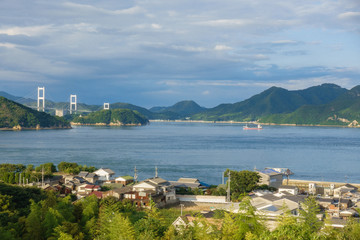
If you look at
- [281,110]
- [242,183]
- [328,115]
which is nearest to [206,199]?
[242,183]

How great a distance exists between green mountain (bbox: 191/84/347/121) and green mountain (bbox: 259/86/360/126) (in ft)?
69.1

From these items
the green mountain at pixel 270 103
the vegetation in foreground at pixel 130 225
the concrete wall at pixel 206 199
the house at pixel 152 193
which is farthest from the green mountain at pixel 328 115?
the vegetation in foreground at pixel 130 225

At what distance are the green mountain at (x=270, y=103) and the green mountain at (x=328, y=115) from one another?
21.1m

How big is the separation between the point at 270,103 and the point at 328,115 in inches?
1979

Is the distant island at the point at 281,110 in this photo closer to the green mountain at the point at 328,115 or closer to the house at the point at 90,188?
the green mountain at the point at 328,115

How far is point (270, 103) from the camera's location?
146 metres

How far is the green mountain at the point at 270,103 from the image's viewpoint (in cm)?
13285

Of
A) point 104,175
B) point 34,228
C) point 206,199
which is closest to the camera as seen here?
point 34,228

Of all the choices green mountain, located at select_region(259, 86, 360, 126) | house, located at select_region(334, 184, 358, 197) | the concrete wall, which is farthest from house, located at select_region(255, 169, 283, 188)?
green mountain, located at select_region(259, 86, 360, 126)

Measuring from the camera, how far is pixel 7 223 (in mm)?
8000

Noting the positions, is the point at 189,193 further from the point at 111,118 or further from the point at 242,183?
the point at 111,118

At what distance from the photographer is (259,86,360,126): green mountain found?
300 feet

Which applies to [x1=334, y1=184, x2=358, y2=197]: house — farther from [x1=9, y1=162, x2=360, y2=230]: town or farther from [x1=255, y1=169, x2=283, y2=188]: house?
[x1=255, y1=169, x2=283, y2=188]: house

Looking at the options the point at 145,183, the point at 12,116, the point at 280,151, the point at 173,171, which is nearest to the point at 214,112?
the point at 12,116
